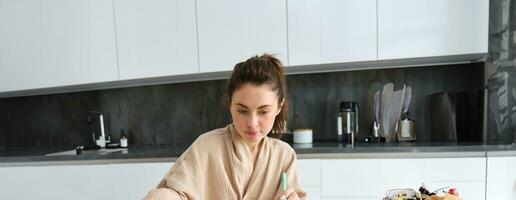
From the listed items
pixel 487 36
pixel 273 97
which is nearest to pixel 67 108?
pixel 273 97

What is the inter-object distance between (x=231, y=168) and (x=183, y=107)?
1.22 meters

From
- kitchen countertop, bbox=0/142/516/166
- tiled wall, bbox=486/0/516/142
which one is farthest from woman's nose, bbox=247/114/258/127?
tiled wall, bbox=486/0/516/142

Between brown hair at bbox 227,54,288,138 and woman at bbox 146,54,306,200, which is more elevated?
brown hair at bbox 227,54,288,138

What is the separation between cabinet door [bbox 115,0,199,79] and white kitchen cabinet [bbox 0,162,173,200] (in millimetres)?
593

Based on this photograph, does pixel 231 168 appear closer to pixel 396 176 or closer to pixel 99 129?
pixel 396 176

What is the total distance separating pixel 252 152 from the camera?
904 mm

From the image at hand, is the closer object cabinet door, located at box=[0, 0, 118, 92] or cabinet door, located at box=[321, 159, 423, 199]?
cabinet door, located at box=[321, 159, 423, 199]

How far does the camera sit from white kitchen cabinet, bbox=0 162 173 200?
1.49 m

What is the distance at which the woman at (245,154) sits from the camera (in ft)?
2.45

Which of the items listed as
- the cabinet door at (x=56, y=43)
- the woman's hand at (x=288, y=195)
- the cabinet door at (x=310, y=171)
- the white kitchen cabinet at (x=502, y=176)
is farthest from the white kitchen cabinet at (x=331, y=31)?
the cabinet door at (x=56, y=43)

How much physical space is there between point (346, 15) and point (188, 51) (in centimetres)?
97

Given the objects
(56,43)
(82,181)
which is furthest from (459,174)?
(56,43)

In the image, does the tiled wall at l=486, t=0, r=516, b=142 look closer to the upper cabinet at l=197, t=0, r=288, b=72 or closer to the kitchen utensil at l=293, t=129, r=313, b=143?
the kitchen utensil at l=293, t=129, r=313, b=143

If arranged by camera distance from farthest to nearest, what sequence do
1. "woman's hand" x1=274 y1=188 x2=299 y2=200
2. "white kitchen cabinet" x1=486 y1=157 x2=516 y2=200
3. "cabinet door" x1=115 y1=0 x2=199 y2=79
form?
"cabinet door" x1=115 y1=0 x2=199 y2=79 → "white kitchen cabinet" x1=486 y1=157 x2=516 y2=200 → "woman's hand" x1=274 y1=188 x2=299 y2=200
